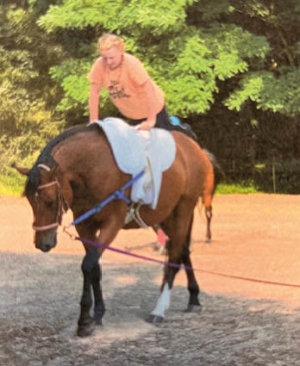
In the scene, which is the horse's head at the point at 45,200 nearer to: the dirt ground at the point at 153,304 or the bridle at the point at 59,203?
the bridle at the point at 59,203

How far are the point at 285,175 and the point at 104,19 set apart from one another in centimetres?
302

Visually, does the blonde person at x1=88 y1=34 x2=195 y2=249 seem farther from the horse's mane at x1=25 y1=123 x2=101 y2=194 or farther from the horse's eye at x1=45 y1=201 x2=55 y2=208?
Result: the horse's eye at x1=45 y1=201 x2=55 y2=208

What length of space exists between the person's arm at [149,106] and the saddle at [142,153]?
3 centimetres

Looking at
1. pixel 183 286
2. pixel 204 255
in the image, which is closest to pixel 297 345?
pixel 183 286

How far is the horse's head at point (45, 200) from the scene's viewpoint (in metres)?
2.97

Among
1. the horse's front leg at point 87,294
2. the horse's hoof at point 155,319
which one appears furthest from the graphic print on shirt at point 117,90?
the horse's hoof at point 155,319

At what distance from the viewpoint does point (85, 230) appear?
3.26 metres

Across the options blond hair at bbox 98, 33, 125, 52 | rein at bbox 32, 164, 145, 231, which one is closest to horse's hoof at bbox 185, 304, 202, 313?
rein at bbox 32, 164, 145, 231

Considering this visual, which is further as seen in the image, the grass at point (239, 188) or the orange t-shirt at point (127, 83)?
the grass at point (239, 188)

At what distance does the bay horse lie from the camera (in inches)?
119

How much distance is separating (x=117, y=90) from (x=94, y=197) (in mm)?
577

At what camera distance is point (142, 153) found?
3.29 meters

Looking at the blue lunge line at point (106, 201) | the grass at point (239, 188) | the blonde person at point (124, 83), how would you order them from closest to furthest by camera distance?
the blue lunge line at point (106, 201), the blonde person at point (124, 83), the grass at point (239, 188)

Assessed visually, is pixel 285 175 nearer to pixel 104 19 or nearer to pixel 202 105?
pixel 202 105
